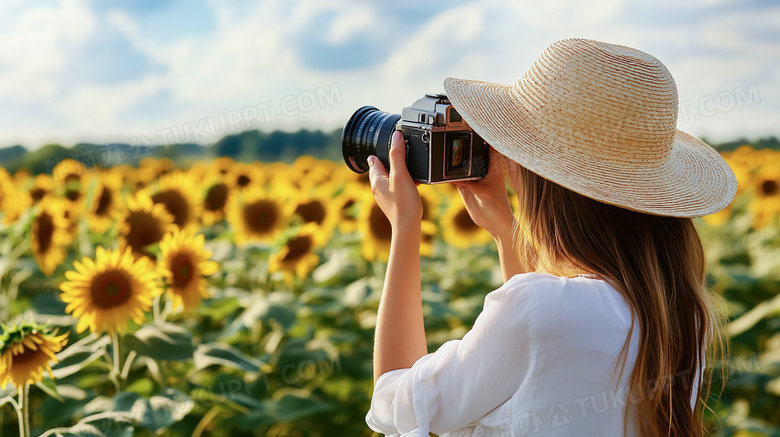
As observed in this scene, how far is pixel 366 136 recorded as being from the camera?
1544 mm

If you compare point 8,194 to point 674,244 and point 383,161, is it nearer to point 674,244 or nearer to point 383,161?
point 383,161

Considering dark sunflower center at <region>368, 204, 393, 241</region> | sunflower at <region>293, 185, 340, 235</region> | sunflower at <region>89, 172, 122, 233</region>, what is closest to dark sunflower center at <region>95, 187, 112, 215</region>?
sunflower at <region>89, 172, 122, 233</region>

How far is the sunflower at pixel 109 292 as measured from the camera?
5.93ft

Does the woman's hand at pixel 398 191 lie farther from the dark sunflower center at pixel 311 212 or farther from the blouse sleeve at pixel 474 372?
the dark sunflower center at pixel 311 212

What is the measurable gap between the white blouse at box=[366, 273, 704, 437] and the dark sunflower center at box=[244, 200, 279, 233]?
2.17 m

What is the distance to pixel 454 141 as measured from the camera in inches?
55.5

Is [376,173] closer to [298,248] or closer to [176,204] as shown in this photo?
[298,248]

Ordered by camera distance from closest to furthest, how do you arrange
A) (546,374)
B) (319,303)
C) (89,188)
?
1. (546,374)
2. (319,303)
3. (89,188)

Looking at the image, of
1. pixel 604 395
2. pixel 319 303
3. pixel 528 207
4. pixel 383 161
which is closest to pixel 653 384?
pixel 604 395

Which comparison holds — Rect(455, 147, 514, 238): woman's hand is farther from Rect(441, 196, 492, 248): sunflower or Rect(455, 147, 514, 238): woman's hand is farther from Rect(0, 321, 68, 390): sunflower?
Rect(441, 196, 492, 248): sunflower

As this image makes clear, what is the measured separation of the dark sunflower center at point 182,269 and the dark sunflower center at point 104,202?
1.54 m

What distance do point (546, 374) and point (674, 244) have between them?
33 centimetres

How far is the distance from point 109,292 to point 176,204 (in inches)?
51.1

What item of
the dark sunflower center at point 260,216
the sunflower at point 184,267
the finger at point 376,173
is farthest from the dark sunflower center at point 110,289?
the dark sunflower center at point 260,216
